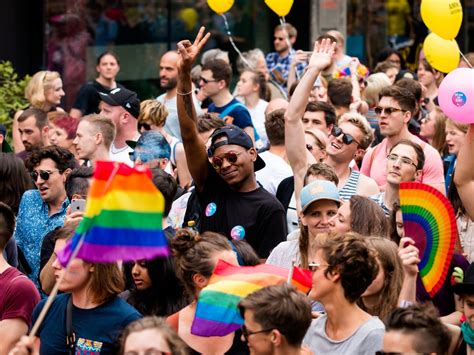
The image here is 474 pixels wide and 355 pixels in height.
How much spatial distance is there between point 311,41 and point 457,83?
11.1 meters

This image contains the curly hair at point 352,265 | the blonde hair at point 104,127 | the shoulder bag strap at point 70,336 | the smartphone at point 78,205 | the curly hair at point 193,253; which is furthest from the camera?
the blonde hair at point 104,127

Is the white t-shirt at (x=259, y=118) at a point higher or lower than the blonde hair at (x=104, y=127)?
lower

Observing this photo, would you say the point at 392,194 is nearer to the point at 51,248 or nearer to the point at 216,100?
the point at 51,248

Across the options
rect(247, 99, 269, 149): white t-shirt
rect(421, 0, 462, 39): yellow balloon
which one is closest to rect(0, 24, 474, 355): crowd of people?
rect(421, 0, 462, 39): yellow balloon

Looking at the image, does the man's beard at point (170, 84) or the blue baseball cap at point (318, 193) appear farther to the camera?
the man's beard at point (170, 84)

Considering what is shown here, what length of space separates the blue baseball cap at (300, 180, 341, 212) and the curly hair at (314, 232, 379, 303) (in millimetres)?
1317

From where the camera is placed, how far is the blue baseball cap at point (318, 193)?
7121mm

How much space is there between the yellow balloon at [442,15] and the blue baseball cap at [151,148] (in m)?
2.35

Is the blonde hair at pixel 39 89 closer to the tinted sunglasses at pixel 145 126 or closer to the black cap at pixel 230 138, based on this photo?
the tinted sunglasses at pixel 145 126

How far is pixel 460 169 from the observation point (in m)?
7.23

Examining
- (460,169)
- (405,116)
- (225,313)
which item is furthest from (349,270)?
(405,116)

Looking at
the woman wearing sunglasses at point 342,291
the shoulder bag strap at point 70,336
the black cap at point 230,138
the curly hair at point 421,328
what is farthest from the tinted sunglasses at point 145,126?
the curly hair at point 421,328

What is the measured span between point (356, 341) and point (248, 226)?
2.02 metres

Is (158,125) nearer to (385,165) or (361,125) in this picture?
(361,125)
